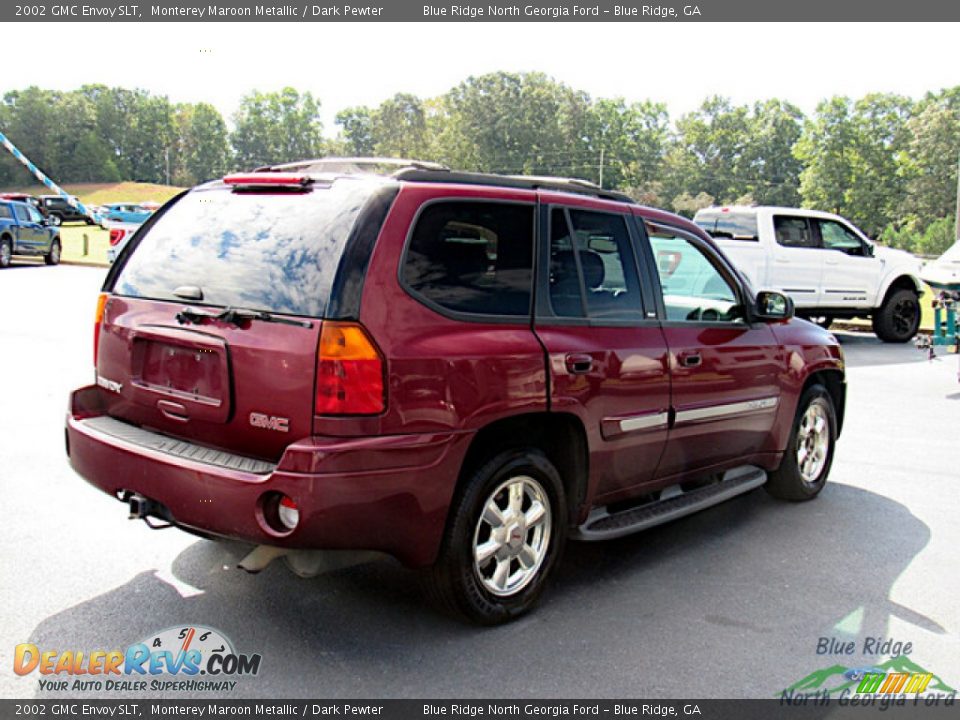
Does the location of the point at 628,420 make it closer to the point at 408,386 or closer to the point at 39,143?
the point at 408,386

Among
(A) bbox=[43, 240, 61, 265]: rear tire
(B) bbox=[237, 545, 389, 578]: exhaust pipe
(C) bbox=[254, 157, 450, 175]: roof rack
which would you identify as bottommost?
(B) bbox=[237, 545, 389, 578]: exhaust pipe

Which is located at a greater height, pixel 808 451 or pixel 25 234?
pixel 25 234

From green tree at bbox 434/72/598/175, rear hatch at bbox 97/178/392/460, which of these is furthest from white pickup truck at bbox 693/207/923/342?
green tree at bbox 434/72/598/175

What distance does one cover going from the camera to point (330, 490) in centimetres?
323

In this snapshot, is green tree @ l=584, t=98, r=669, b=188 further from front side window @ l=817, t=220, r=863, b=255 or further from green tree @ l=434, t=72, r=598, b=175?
front side window @ l=817, t=220, r=863, b=255

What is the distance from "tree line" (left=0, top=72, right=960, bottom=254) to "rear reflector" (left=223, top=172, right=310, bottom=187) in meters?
58.3

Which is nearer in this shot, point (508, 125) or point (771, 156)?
point (508, 125)

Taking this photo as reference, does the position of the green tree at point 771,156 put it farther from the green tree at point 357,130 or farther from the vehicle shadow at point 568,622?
the vehicle shadow at point 568,622

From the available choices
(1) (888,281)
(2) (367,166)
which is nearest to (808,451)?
(2) (367,166)

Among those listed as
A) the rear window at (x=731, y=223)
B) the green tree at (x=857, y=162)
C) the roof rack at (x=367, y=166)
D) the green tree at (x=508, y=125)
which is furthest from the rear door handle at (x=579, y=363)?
the green tree at (x=857, y=162)

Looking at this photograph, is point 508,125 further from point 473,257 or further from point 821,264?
point 473,257

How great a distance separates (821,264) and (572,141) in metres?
84.3

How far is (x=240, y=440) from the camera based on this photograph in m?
3.53

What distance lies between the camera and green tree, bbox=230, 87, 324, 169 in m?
127
